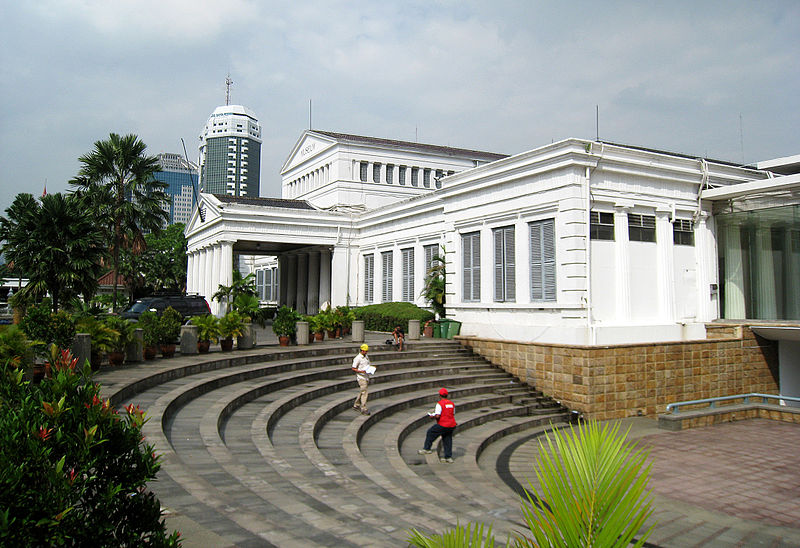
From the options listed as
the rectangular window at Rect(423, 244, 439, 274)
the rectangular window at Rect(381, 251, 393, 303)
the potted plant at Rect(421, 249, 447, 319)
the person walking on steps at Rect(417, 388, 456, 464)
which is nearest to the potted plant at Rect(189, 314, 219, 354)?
the person walking on steps at Rect(417, 388, 456, 464)

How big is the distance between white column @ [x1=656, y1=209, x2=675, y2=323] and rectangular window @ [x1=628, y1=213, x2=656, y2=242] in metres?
0.20

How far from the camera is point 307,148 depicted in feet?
149

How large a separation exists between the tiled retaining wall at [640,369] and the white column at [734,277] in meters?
1.24

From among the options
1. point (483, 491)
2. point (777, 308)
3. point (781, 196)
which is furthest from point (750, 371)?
point (483, 491)

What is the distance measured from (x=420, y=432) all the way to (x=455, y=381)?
4.49 m

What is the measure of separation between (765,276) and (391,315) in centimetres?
1435

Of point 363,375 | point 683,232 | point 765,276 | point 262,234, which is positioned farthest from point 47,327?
point 765,276

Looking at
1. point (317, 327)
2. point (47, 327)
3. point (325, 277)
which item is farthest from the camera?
point (325, 277)

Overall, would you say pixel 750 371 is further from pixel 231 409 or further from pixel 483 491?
pixel 231 409

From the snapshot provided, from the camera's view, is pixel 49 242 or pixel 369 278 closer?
pixel 49 242

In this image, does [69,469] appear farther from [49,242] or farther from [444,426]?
[49,242]

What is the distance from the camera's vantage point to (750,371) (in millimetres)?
19906

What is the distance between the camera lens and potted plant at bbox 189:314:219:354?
17.6 m

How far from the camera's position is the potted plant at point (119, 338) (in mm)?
14633
